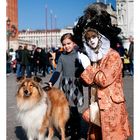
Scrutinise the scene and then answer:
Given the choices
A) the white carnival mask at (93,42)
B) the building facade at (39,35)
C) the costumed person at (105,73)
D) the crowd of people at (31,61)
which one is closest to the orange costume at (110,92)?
the costumed person at (105,73)

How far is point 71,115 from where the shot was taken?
16.6 ft

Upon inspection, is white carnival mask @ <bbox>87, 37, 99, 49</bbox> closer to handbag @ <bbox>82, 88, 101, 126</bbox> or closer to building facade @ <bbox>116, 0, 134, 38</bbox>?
handbag @ <bbox>82, 88, 101, 126</bbox>

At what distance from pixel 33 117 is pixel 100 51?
4.03 feet

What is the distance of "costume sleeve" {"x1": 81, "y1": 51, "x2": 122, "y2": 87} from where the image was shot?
3551mm

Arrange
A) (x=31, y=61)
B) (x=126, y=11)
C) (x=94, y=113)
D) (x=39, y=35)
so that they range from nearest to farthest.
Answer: (x=94, y=113) < (x=39, y=35) < (x=126, y=11) < (x=31, y=61)

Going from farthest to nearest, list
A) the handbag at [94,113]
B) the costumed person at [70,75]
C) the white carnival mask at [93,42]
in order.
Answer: the costumed person at [70,75] < the handbag at [94,113] < the white carnival mask at [93,42]

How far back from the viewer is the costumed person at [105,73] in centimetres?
360

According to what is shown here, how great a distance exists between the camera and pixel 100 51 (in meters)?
3.70

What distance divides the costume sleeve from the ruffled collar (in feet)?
0.20

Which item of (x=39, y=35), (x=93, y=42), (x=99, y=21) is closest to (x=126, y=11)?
(x=39, y=35)

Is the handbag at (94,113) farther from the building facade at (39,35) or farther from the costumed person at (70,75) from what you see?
the building facade at (39,35)

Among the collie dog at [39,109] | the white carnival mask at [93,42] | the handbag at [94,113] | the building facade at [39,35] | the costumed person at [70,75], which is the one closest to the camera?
the white carnival mask at [93,42]

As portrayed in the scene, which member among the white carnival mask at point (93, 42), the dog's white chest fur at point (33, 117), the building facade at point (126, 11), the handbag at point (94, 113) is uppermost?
the building facade at point (126, 11)

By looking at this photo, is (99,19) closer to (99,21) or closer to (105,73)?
(99,21)
